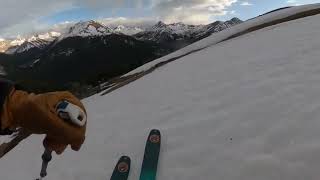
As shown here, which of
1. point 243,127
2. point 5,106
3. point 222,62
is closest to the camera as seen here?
point 5,106

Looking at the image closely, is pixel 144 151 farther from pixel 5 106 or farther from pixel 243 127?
pixel 5 106

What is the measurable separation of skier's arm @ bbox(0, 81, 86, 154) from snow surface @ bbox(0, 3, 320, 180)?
3172 millimetres

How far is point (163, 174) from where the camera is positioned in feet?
22.1

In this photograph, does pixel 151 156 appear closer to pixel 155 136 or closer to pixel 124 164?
pixel 124 164

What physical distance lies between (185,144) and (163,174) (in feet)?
3.59

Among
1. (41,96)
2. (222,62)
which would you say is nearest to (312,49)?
(222,62)

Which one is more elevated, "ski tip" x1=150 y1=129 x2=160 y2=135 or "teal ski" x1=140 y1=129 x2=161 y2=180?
"ski tip" x1=150 y1=129 x2=160 y2=135

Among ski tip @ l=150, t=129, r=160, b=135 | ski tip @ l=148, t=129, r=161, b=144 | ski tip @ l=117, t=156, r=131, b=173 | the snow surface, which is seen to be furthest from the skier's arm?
ski tip @ l=150, t=129, r=160, b=135

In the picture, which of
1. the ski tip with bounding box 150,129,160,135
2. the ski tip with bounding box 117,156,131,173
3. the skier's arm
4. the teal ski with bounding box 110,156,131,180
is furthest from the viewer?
the ski tip with bounding box 150,129,160,135

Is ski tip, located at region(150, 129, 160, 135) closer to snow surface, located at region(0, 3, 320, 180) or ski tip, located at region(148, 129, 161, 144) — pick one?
ski tip, located at region(148, 129, 161, 144)

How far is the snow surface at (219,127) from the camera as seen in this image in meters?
6.32

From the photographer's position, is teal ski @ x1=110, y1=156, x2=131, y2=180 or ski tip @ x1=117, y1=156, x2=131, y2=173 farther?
ski tip @ x1=117, y1=156, x2=131, y2=173

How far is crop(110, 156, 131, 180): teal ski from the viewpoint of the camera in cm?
698

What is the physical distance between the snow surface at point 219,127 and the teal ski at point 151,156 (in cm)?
11
